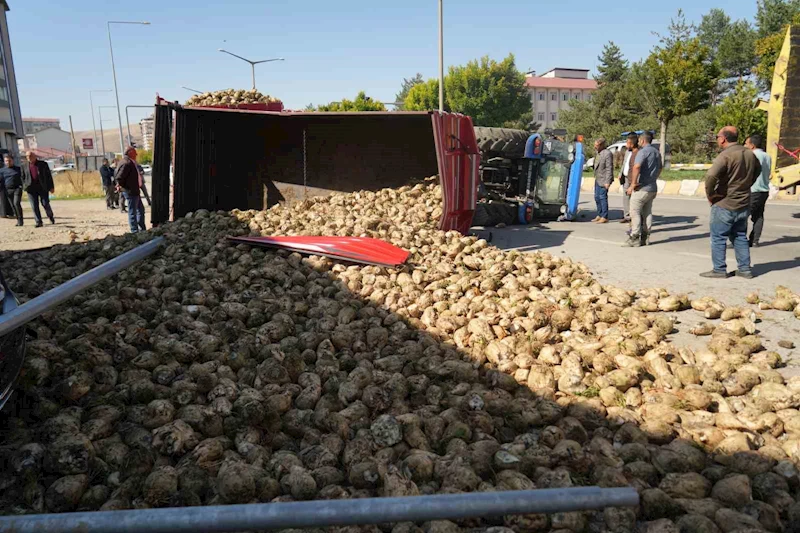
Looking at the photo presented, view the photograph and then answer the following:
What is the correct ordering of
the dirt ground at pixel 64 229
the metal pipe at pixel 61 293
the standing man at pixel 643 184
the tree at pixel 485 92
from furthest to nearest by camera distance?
the tree at pixel 485 92 < the dirt ground at pixel 64 229 < the standing man at pixel 643 184 < the metal pipe at pixel 61 293

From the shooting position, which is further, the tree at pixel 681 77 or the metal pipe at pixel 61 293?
the tree at pixel 681 77

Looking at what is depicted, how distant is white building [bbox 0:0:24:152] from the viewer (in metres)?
44.4

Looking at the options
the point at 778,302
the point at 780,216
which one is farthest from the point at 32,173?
the point at 780,216

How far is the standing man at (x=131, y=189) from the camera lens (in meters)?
10.3

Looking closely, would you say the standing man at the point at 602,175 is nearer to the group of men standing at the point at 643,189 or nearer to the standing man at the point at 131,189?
the group of men standing at the point at 643,189

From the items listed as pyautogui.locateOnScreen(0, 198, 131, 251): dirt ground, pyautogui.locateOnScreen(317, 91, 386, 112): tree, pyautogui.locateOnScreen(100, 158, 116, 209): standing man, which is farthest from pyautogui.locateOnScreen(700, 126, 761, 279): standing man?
pyautogui.locateOnScreen(317, 91, 386, 112): tree

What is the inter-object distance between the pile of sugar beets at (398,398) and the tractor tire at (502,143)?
613 cm

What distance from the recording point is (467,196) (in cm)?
879

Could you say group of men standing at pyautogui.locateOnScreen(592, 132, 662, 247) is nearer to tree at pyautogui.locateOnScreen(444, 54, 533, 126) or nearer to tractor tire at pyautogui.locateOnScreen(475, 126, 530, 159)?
tractor tire at pyautogui.locateOnScreen(475, 126, 530, 159)

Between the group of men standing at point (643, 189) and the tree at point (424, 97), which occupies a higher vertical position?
the tree at point (424, 97)

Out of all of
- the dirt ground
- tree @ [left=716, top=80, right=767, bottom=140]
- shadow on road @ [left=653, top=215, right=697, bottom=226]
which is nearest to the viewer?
the dirt ground

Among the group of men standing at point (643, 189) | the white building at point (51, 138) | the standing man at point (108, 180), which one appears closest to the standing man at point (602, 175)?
the group of men standing at point (643, 189)

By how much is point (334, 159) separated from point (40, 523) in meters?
8.16

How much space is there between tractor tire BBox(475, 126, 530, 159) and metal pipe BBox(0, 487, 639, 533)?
10.3 metres
